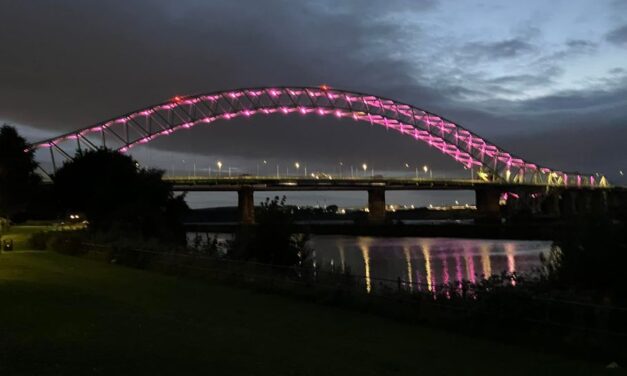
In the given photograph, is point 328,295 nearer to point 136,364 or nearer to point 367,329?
point 367,329

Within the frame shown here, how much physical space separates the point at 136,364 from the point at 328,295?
983cm

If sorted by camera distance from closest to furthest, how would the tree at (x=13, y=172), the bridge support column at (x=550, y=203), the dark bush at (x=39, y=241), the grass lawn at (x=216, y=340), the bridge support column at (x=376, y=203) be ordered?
1. the grass lawn at (x=216, y=340)
2. the dark bush at (x=39, y=241)
3. the tree at (x=13, y=172)
4. the bridge support column at (x=376, y=203)
5. the bridge support column at (x=550, y=203)

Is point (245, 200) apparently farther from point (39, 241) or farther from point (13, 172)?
point (39, 241)

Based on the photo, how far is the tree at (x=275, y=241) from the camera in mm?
27992

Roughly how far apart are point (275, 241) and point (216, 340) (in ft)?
52.9

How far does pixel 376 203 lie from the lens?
126 m

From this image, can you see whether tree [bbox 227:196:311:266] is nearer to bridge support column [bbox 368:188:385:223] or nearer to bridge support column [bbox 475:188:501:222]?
bridge support column [bbox 368:188:385:223]

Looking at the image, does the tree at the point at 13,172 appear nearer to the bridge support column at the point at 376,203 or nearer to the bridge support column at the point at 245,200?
the bridge support column at the point at 245,200

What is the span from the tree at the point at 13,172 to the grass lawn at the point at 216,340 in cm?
4226

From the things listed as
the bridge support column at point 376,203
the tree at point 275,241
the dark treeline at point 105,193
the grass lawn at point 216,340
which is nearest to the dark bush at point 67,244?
the dark treeline at point 105,193

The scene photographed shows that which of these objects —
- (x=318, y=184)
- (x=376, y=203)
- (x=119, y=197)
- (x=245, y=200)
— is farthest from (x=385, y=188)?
(x=119, y=197)

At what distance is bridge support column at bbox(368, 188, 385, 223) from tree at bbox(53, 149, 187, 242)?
7025 cm

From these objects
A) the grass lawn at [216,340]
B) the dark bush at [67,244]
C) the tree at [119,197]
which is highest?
the tree at [119,197]

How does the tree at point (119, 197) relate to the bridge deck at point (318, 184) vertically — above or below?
below
